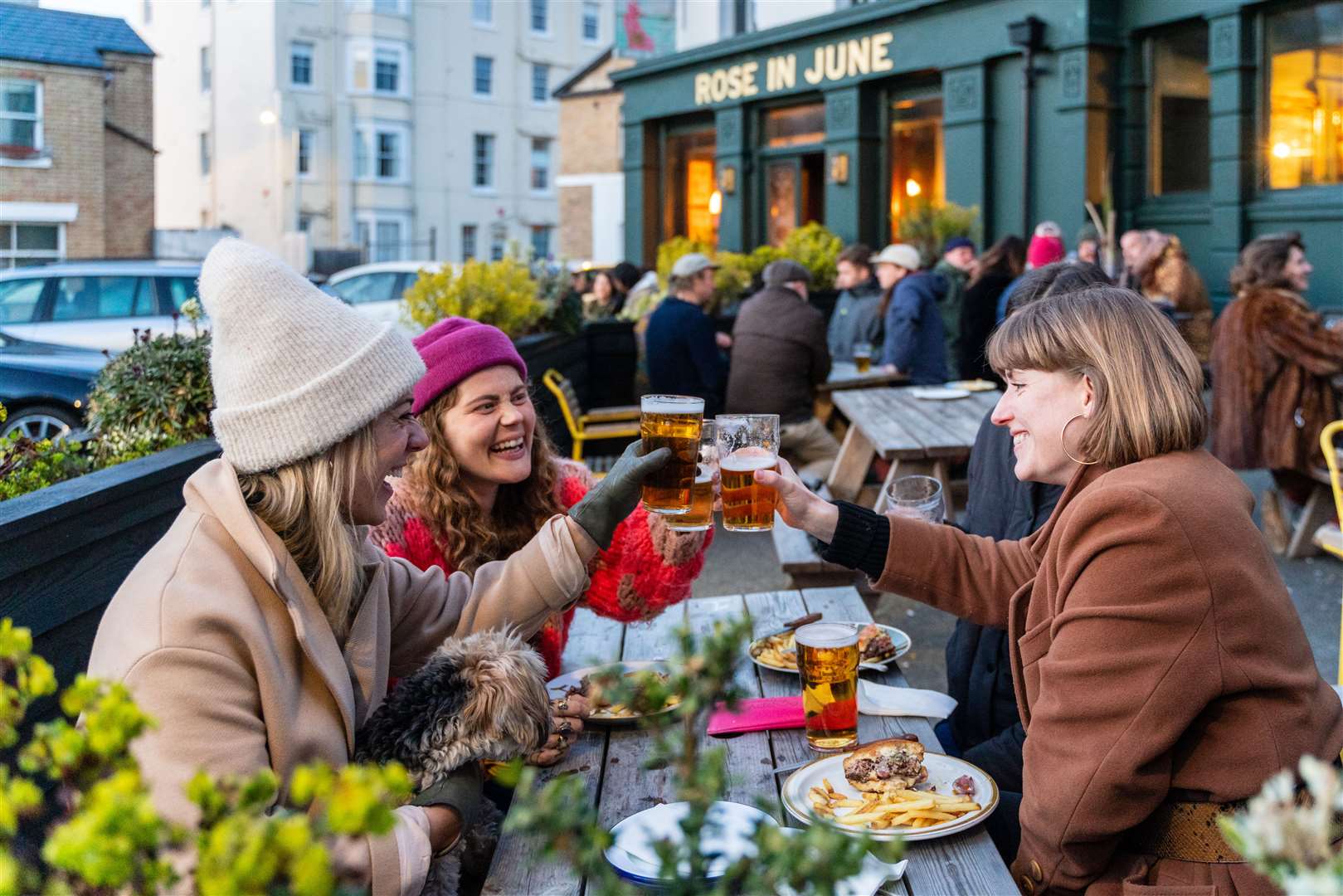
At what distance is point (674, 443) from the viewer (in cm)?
271

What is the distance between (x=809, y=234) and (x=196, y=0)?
33.3 metres

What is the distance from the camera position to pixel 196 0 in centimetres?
4250

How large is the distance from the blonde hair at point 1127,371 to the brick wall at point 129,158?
14236 mm

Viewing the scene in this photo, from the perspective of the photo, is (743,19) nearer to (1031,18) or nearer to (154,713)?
(1031,18)

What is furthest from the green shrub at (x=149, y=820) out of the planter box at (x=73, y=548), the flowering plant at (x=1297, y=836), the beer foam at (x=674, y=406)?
the planter box at (x=73, y=548)

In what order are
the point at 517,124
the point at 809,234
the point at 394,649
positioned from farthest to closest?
1. the point at 517,124
2. the point at 809,234
3. the point at 394,649

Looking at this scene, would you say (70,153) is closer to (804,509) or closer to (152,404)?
(152,404)

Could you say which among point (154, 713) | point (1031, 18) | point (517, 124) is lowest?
point (154, 713)

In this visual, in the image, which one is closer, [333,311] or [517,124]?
[333,311]

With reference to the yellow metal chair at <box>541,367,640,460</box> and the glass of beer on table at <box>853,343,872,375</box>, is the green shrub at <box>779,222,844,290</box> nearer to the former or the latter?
the glass of beer on table at <box>853,343,872,375</box>

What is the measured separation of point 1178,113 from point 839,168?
207 inches

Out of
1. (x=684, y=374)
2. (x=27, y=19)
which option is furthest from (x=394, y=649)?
(x=27, y=19)

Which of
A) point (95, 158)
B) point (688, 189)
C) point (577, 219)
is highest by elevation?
point (577, 219)

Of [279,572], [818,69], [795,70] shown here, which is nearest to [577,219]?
[795,70]
